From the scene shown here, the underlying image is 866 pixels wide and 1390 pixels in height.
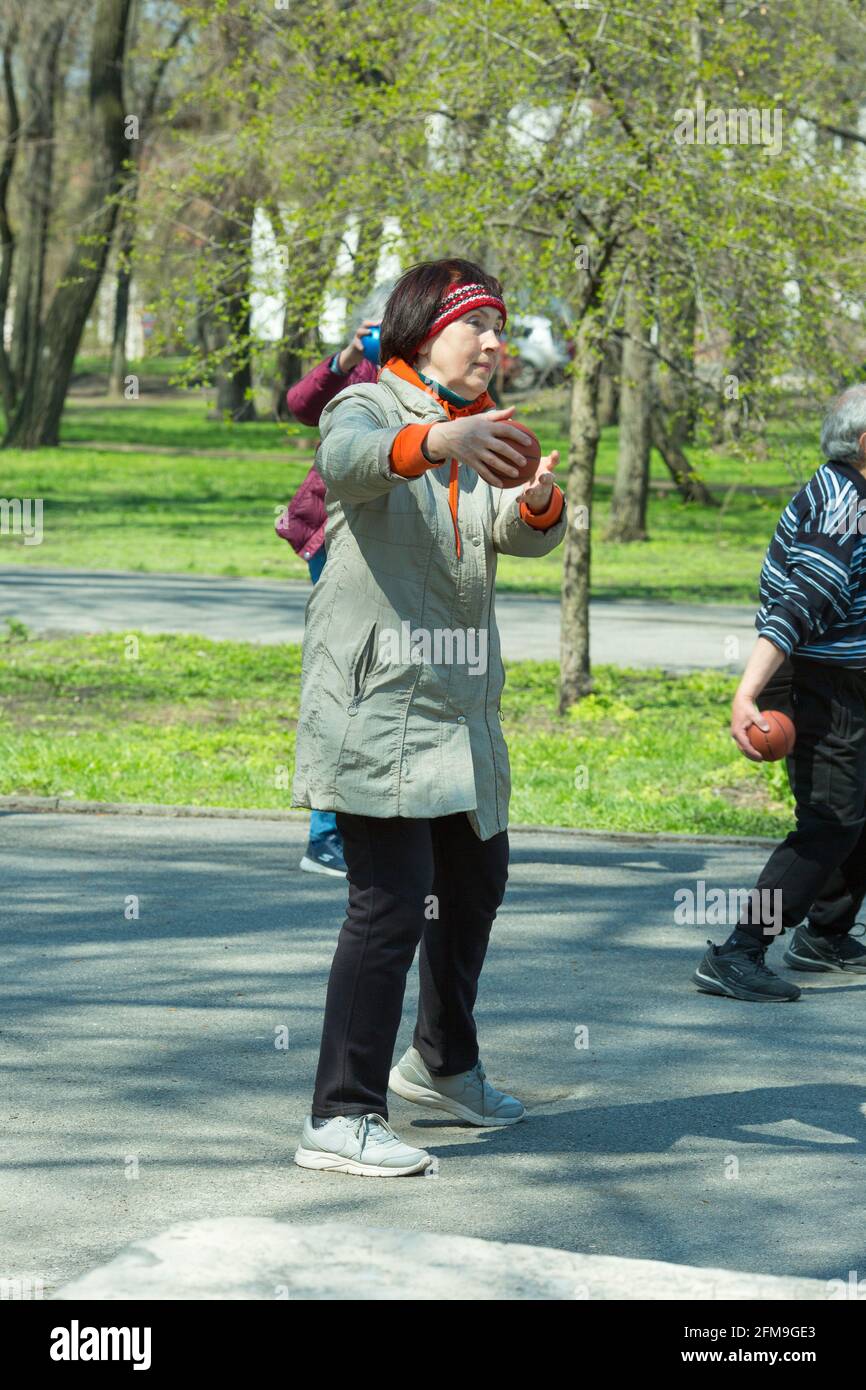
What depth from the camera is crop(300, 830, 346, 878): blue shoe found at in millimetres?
7254

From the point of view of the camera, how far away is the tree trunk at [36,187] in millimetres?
34562

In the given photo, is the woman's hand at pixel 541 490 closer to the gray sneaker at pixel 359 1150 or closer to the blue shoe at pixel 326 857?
the gray sneaker at pixel 359 1150

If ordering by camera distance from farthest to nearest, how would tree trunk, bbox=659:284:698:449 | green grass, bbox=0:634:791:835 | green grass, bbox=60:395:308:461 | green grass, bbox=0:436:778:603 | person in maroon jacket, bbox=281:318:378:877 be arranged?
green grass, bbox=60:395:308:461 → green grass, bbox=0:436:778:603 → tree trunk, bbox=659:284:698:449 → green grass, bbox=0:634:791:835 → person in maroon jacket, bbox=281:318:378:877

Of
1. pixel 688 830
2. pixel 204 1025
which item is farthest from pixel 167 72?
pixel 204 1025

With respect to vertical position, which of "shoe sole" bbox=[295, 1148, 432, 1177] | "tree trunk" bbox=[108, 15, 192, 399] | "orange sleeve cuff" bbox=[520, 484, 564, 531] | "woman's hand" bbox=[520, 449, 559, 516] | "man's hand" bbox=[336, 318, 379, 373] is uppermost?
"tree trunk" bbox=[108, 15, 192, 399]

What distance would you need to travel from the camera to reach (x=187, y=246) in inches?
724

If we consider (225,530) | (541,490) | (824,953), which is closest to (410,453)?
(541,490)

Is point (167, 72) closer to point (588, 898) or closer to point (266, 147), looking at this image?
point (266, 147)

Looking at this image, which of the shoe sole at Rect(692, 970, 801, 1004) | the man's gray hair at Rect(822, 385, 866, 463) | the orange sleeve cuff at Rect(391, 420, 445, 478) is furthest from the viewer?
the shoe sole at Rect(692, 970, 801, 1004)

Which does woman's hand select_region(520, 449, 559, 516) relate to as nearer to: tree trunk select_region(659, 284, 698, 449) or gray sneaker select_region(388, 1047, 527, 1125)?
gray sneaker select_region(388, 1047, 527, 1125)

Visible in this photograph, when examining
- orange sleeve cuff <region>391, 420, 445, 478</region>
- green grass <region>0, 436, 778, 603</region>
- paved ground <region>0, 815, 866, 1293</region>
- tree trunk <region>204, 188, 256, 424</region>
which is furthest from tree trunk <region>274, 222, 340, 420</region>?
orange sleeve cuff <region>391, 420, 445, 478</region>

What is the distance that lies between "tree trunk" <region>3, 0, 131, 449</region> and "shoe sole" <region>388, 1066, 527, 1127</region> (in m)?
26.7

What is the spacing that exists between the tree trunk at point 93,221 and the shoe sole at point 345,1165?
2717 centimetres

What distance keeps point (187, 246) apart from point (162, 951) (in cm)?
1337
